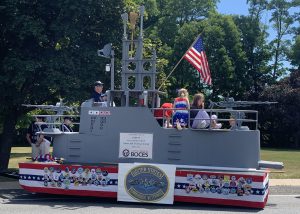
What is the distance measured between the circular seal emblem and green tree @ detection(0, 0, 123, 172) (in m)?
4.79

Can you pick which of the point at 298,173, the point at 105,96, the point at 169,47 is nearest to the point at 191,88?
the point at 169,47

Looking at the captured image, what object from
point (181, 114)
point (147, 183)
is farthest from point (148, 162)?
point (181, 114)

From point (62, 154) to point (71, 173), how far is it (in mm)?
777

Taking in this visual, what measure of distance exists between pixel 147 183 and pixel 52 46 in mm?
6898

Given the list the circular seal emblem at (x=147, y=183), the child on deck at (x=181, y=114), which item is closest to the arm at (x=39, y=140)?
the circular seal emblem at (x=147, y=183)

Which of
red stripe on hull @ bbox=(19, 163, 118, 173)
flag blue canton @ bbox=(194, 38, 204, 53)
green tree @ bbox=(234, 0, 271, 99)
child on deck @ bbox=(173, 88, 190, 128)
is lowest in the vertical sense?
red stripe on hull @ bbox=(19, 163, 118, 173)

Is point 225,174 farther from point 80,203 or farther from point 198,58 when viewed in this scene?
point 198,58

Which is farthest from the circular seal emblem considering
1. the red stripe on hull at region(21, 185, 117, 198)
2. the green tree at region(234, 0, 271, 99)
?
the green tree at region(234, 0, 271, 99)

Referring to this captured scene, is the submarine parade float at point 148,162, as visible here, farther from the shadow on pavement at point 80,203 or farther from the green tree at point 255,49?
the green tree at point 255,49

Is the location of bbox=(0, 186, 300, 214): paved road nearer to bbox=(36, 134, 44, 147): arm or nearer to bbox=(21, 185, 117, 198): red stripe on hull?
bbox=(21, 185, 117, 198): red stripe on hull

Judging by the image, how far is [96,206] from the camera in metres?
10.6

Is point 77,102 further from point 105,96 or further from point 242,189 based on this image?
point 242,189

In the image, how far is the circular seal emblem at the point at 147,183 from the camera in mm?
10688

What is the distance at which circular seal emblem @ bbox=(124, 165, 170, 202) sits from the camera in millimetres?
10688
